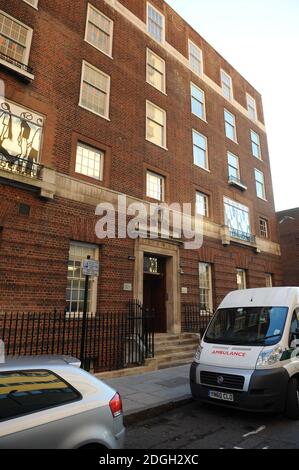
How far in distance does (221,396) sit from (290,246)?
29259mm

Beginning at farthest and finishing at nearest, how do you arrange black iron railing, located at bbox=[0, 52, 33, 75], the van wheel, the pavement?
→ black iron railing, located at bbox=[0, 52, 33, 75], the pavement, the van wheel

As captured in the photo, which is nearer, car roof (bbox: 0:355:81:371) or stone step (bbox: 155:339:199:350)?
car roof (bbox: 0:355:81:371)

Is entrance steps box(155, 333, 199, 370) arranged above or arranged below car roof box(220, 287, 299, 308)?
below

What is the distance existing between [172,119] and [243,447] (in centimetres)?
1451

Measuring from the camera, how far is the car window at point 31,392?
2762 mm

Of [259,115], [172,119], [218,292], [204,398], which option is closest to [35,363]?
[204,398]

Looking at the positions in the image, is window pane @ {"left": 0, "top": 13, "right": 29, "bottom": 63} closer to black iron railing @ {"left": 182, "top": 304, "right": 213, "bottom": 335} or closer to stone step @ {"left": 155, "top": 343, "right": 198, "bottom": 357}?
stone step @ {"left": 155, "top": 343, "right": 198, "bottom": 357}

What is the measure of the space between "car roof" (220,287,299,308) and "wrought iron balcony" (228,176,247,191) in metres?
12.1

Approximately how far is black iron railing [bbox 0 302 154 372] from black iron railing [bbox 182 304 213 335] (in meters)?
2.75

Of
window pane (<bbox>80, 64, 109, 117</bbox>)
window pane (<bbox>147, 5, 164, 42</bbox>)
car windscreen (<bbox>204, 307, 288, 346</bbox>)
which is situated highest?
window pane (<bbox>147, 5, 164, 42</bbox>)

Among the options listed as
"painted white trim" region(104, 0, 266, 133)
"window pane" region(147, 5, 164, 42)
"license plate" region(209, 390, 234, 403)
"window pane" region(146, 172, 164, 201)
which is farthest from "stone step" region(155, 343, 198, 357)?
"window pane" region(147, 5, 164, 42)

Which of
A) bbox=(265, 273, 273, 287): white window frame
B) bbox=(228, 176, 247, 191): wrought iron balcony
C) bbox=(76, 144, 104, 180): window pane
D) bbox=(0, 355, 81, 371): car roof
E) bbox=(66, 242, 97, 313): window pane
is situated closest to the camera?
bbox=(0, 355, 81, 371): car roof

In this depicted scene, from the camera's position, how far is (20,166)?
9672 millimetres

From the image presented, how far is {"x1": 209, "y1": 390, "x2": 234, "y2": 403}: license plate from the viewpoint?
554 centimetres
